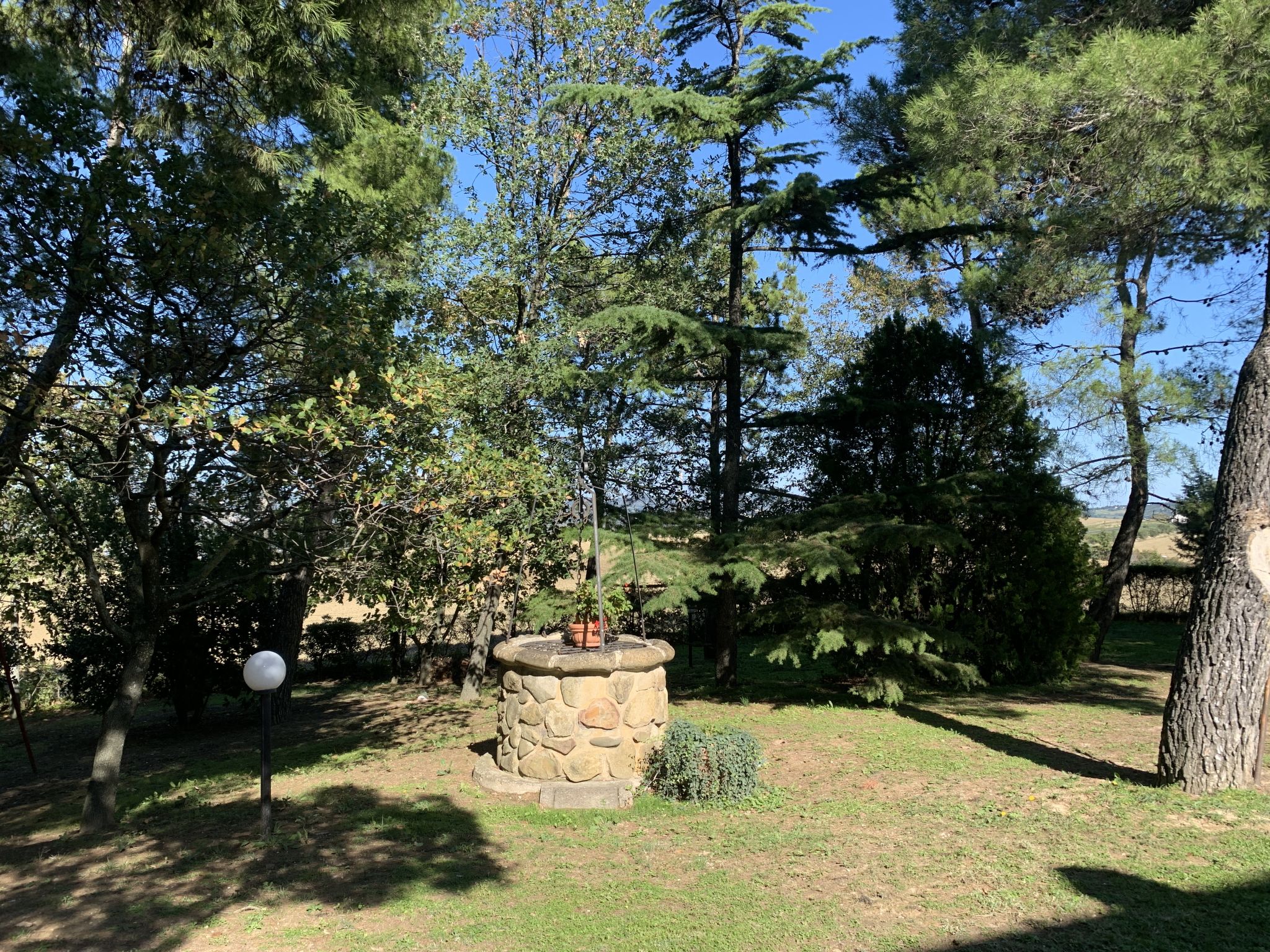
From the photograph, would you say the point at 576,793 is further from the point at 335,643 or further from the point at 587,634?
the point at 335,643

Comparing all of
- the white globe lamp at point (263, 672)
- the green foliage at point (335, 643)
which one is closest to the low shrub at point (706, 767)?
the white globe lamp at point (263, 672)

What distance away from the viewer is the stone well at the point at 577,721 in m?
6.41

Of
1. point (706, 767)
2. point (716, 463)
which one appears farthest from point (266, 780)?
point (716, 463)

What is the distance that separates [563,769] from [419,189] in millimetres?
7768

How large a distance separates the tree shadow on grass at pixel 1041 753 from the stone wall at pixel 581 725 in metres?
3.06

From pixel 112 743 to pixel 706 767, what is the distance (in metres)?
4.25

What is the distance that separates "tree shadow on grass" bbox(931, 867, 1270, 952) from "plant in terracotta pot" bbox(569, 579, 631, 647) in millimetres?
3871

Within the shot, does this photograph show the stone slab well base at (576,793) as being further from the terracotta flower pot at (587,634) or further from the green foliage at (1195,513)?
the green foliage at (1195,513)

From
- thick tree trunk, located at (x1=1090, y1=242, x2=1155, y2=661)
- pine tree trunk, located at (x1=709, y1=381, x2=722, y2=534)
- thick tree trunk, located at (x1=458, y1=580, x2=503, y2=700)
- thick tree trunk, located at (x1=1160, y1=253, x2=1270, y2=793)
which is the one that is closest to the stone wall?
thick tree trunk, located at (x1=1160, y1=253, x2=1270, y2=793)

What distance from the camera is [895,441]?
10.8 metres

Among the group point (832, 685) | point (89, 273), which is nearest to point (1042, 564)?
point (832, 685)

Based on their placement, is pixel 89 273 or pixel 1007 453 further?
pixel 1007 453

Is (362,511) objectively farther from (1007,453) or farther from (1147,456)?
(1147,456)

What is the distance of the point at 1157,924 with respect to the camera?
3877mm
